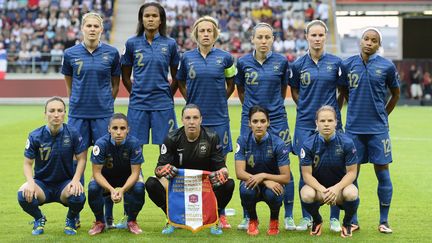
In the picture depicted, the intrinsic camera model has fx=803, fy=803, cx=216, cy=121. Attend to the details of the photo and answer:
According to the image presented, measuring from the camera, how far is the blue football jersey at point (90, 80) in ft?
24.5

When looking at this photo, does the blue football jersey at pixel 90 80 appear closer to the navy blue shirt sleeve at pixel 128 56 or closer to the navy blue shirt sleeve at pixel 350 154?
the navy blue shirt sleeve at pixel 128 56

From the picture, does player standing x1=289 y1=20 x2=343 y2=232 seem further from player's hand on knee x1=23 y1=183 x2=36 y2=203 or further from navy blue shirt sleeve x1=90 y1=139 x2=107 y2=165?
player's hand on knee x1=23 y1=183 x2=36 y2=203

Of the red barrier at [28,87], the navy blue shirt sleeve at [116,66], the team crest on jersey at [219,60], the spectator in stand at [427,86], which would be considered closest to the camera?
the team crest on jersey at [219,60]

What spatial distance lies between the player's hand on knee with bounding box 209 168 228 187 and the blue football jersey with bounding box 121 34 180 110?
0.99 metres

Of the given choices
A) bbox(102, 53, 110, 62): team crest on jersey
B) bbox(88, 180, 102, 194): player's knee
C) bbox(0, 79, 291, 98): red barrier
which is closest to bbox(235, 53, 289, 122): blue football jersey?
bbox(102, 53, 110, 62): team crest on jersey

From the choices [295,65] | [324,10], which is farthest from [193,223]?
[324,10]

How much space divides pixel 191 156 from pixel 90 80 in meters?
1.23

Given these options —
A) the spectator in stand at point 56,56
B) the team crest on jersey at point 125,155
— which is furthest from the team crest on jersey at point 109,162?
the spectator in stand at point 56,56

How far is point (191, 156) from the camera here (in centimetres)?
714

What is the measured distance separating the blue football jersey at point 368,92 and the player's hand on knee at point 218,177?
1.26m

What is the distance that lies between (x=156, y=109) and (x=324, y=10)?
77.1 feet

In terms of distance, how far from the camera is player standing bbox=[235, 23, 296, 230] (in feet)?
24.2

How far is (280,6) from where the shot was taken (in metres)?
30.6

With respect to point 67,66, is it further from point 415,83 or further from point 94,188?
point 415,83
